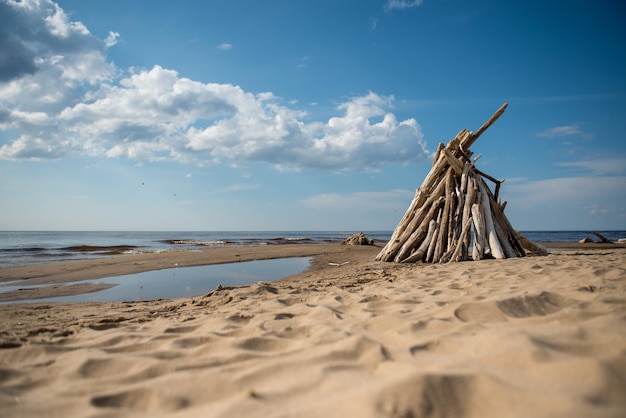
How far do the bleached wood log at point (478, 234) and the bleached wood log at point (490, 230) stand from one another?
0.24 metres

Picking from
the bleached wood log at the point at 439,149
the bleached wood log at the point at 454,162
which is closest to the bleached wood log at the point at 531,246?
the bleached wood log at the point at 454,162

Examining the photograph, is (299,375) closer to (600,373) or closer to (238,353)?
(238,353)

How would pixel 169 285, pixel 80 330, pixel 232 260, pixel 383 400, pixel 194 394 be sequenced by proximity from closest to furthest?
pixel 383 400 < pixel 194 394 < pixel 80 330 < pixel 169 285 < pixel 232 260

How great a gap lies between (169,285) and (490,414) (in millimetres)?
6520

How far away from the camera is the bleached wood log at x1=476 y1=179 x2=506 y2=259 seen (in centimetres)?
749

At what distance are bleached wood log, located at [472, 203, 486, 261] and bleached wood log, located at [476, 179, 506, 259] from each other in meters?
0.24

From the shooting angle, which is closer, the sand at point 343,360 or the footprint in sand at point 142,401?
the sand at point 343,360

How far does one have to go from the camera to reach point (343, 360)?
1.99 meters

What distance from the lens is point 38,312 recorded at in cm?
428

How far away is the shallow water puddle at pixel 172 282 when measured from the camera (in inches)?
225

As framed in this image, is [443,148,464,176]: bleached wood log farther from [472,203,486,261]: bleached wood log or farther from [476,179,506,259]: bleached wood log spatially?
[472,203,486,261]: bleached wood log

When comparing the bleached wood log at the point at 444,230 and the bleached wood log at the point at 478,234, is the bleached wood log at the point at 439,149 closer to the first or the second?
the bleached wood log at the point at 444,230

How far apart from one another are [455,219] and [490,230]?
0.81m

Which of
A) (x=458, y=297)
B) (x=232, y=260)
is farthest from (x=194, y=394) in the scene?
(x=232, y=260)
